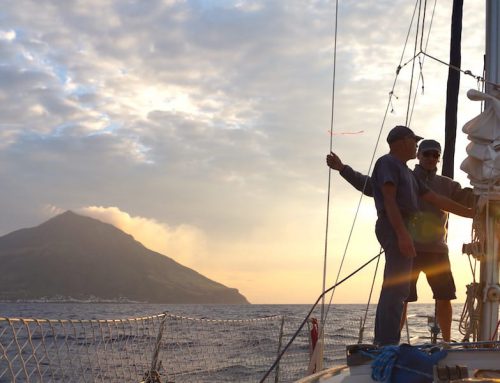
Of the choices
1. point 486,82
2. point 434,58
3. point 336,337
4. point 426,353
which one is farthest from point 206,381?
point 336,337

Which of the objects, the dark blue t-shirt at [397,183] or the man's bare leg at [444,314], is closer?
the dark blue t-shirt at [397,183]

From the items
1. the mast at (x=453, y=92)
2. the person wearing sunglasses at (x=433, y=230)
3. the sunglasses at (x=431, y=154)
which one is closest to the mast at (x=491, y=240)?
the person wearing sunglasses at (x=433, y=230)

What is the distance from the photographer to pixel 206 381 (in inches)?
425

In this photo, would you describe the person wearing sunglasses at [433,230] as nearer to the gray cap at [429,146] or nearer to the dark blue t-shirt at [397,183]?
the gray cap at [429,146]

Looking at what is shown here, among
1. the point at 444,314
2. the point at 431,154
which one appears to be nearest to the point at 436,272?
the point at 444,314

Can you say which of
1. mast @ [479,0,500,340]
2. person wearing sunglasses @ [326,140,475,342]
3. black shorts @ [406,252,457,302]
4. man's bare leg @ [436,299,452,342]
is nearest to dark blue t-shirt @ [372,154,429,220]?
person wearing sunglasses @ [326,140,475,342]

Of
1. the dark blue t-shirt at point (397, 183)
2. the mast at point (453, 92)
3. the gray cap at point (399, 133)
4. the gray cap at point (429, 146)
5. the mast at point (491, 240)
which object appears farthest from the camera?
the mast at point (453, 92)

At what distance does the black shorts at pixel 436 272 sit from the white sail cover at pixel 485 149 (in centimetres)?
109

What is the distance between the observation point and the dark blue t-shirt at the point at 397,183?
466cm

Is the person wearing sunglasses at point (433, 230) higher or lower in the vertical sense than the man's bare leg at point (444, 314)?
higher

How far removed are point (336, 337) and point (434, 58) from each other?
16.7 metres

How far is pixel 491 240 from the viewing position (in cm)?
448

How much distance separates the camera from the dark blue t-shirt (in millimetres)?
4656

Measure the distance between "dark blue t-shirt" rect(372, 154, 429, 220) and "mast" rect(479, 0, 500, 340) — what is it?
0.55 m
